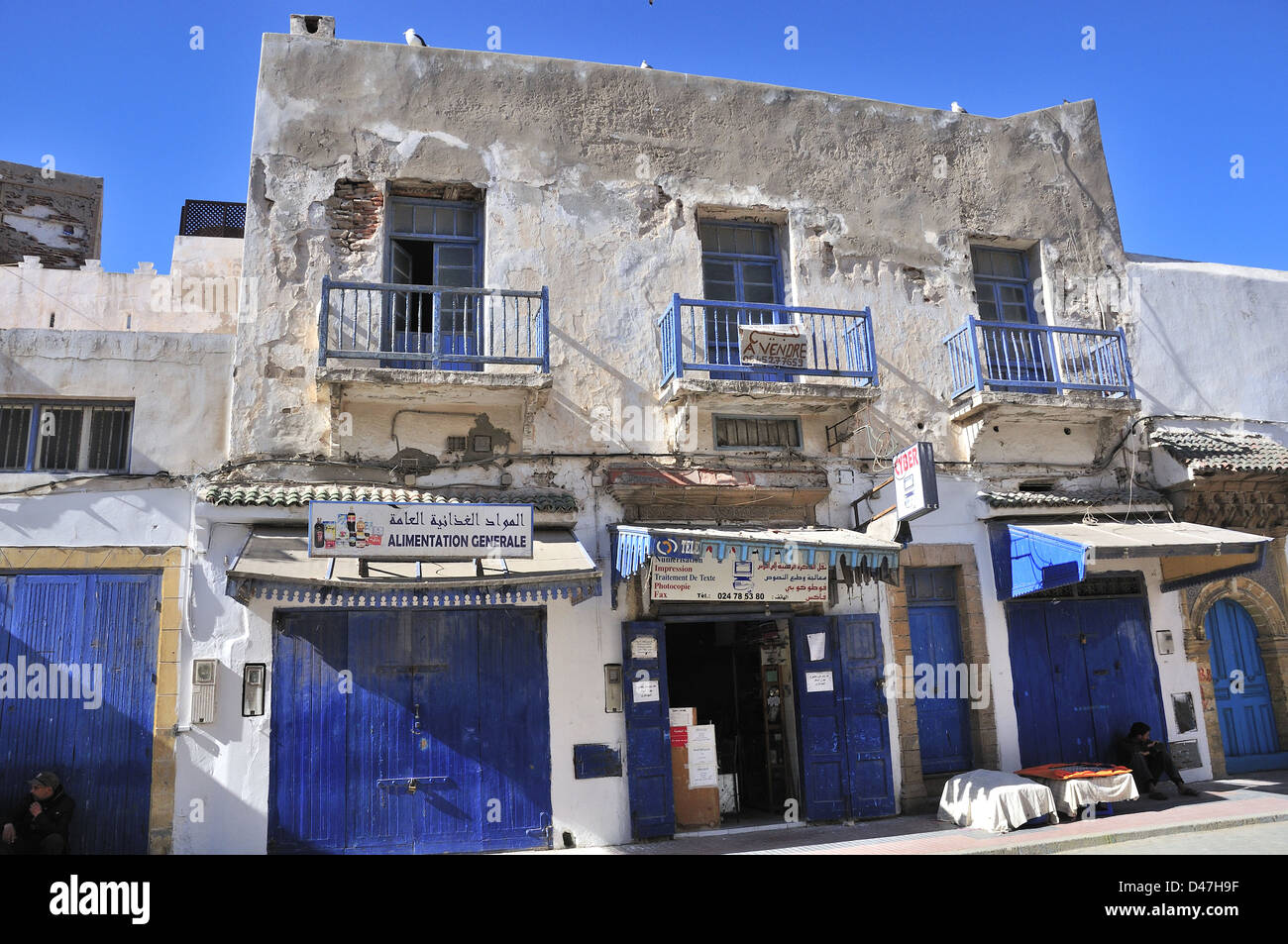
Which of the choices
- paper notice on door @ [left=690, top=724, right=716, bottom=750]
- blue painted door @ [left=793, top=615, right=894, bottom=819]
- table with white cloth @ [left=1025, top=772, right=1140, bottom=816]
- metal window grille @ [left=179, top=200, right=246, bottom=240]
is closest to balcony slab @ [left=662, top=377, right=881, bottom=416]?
blue painted door @ [left=793, top=615, right=894, bottom=819]

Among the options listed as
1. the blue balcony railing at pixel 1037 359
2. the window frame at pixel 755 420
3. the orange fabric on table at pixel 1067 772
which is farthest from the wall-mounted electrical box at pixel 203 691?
the blue balcony railing at pixel 1037 359

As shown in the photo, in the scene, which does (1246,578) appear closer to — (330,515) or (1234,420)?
(1234,420)

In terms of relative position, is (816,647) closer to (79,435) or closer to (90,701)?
(90,701)

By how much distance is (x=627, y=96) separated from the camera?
11453 millimetres

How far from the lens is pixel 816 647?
403 inches

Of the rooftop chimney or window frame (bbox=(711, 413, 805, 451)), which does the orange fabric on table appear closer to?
window frame (bbox=(711, 413, 805, 451))

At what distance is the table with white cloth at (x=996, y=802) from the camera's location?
902 cm

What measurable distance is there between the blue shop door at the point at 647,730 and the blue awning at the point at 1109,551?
14.0ft

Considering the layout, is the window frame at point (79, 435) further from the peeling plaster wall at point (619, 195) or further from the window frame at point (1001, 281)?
the window frame at point (1001, 281)

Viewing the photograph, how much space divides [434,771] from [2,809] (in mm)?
3801

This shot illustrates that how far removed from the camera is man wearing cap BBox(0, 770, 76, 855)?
7.87m

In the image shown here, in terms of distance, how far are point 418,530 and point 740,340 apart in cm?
424

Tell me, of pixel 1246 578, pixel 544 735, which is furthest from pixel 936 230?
pixel 544 735

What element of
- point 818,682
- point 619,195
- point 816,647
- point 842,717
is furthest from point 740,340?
point 842,717
